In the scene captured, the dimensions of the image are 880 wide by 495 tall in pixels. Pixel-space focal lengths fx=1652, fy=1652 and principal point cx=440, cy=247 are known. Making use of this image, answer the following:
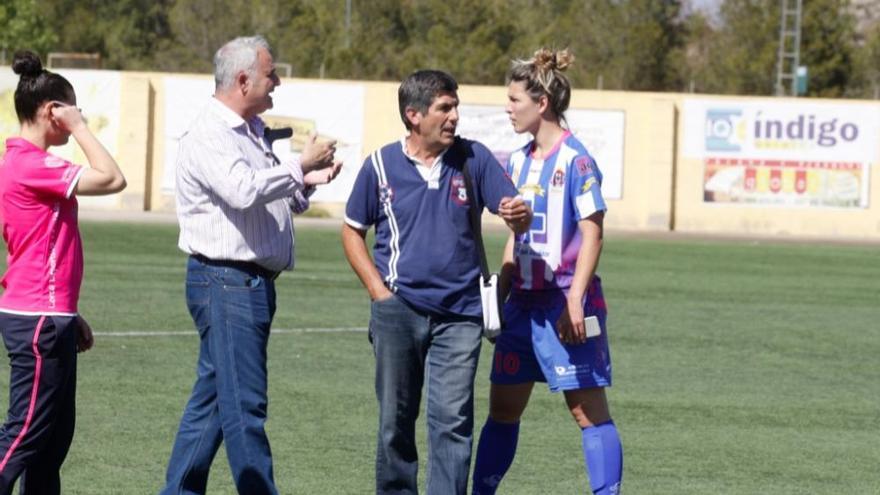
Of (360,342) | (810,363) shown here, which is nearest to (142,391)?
(360,342)

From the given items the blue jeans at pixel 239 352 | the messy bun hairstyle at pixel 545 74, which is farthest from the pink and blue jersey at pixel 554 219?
the blue jeans at pixel 239 352

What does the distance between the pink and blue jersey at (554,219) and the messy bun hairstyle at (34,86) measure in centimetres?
199

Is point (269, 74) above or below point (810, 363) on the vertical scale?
above

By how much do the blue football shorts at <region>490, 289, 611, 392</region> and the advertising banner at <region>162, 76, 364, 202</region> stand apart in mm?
29961

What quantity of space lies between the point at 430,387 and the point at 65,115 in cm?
184

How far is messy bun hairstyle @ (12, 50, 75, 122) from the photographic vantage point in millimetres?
6352

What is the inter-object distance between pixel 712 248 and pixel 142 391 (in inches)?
824

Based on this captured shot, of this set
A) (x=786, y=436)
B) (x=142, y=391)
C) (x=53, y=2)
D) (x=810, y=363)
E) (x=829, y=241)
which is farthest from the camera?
(x=53, y=2)

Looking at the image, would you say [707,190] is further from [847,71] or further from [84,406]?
[84,406]

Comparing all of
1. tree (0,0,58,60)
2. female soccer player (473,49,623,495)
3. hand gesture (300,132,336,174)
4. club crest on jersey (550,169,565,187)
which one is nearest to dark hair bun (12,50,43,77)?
hand gesture (300,132,336,174)

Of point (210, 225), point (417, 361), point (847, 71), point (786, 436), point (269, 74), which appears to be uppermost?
point (847, 71)

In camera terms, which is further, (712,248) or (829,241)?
(829,241)

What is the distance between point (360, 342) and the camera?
45.4ft

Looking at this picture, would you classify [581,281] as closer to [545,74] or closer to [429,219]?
[429,219]
